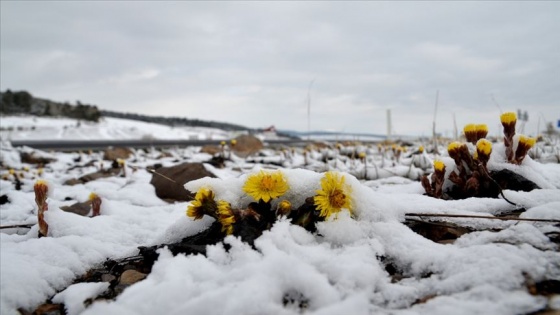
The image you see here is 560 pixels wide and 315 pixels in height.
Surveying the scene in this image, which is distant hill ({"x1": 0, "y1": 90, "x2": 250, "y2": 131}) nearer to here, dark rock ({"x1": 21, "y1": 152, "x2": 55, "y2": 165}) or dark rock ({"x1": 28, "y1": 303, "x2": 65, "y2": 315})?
dark rock ({"x1": 21, "y1": 152, "x2": 55, "y2": 165})

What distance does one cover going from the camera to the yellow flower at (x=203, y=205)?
Answer: 131 cm

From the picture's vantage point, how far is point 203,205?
4.34 ft

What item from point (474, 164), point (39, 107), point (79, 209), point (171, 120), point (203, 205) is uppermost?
point (39, 107)

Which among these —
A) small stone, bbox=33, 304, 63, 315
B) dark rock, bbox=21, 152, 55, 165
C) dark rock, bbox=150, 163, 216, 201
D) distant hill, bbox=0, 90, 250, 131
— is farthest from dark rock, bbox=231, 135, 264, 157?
distant hill, bbox=0, 90, 250, 131

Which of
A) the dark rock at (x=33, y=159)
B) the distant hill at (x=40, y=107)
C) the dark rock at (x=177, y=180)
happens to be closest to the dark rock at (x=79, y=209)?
the dark rock at (x=177, y=180)

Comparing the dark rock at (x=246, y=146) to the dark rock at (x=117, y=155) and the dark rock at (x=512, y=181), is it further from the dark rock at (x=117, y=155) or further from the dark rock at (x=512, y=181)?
the dark rock at (x=512, y=181)

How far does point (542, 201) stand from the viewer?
1453 mm

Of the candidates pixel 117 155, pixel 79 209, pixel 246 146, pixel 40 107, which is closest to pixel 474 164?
pixel 79 209

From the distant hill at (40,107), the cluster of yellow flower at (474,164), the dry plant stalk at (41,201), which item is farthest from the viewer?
the distant hill at (40,107)

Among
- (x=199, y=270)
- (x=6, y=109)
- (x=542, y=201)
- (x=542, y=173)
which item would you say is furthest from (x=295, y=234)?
(x=6, y=109)

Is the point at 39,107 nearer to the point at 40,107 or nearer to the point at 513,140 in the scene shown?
the point at 40,107

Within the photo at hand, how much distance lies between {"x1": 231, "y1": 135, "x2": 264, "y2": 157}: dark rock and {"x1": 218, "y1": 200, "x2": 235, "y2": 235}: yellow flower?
222 inches

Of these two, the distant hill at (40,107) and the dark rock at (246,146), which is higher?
the distant hill at (40,107)

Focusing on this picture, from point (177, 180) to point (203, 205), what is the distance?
2.26m
